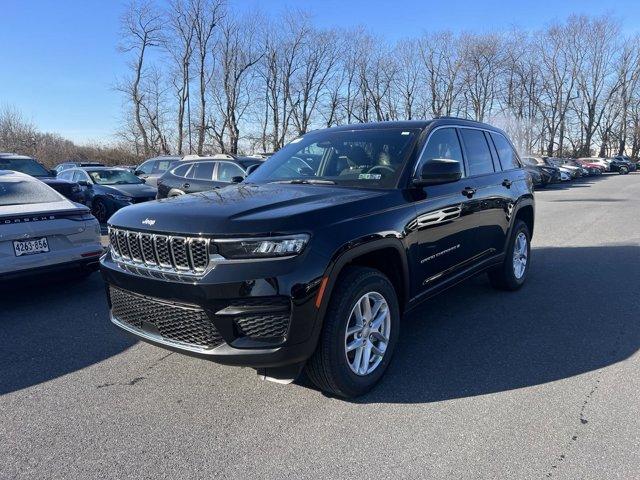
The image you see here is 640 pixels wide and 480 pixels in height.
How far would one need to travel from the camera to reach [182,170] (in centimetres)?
1334

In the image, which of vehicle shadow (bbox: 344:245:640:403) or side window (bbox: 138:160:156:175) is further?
side window (bbox: 138:160:156:175)

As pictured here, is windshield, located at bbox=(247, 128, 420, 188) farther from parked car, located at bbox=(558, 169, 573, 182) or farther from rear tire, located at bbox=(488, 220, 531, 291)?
parked car, located at bbox=(558, 169, 573, 182)

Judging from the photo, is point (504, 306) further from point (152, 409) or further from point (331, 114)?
point (331, 114)

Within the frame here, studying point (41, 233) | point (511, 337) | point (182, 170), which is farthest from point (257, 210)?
point (182, 170)

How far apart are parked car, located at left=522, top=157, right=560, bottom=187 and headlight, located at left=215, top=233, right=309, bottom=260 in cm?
2628

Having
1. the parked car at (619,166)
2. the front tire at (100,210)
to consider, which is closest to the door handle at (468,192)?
the front tire at (100,210)

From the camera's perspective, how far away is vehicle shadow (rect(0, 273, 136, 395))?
3811 mm

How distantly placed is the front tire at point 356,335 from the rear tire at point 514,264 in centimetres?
250

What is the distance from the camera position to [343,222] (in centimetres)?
306

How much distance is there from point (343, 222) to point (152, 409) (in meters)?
1.74

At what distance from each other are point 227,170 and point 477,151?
29.0ft

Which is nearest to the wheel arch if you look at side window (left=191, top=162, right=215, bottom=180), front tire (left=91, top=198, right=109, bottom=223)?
side window (left=191, top=162, right=215, bottom=180)

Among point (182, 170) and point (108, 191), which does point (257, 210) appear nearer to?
point (108, 191)

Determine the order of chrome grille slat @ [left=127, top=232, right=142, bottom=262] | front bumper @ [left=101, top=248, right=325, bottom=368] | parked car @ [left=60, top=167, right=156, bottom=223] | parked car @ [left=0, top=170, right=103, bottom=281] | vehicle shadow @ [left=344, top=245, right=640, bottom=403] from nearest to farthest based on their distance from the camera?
front bumper @ [left=101, top=248, right=325, bottom=368] → chrome grille slat @ [left=127, top=232, right=142, bottom=262] → vehicle shadow @ [left=344, top=245, right=640, bottom=403] → parked car @ [left=0, top=170, right=103, bottom=281] → parked car @ [left=60, top=167, right=156, bottom=223]
